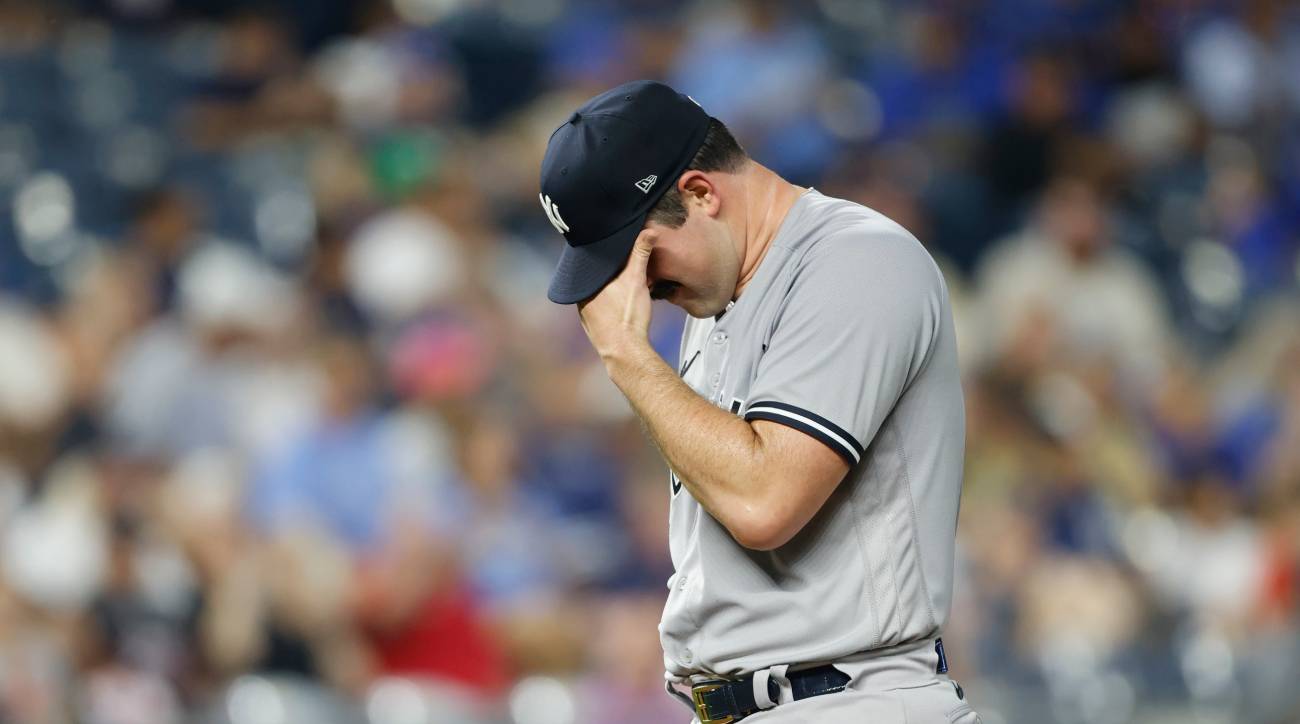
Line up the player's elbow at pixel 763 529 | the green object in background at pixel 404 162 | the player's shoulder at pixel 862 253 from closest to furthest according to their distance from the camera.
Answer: the player's elbow at pixel 763 529 < the player's shoulder at pixel 862 253 < the green object in background at pixel 404 162

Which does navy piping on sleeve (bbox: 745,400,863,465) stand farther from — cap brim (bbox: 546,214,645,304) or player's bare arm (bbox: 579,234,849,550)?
cap brim (bbox: 546,214,645,304)

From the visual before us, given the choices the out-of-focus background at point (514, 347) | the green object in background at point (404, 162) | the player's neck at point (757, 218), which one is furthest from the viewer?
the green object in background at point (404, 162)

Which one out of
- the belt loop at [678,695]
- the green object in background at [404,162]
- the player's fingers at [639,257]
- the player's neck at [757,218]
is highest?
the green object in background at [404,162]

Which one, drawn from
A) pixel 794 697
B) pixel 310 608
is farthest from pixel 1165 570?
pixel 794 697

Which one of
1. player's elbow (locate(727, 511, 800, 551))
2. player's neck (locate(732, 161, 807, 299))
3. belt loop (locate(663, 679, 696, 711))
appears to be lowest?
belt loop (locate(663, 679, 696, 711))

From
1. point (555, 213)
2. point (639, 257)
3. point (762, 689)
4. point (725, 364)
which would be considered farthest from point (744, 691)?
point (555, 213)

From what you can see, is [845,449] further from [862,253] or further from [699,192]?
[699,192]

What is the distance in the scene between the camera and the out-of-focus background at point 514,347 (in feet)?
18.0

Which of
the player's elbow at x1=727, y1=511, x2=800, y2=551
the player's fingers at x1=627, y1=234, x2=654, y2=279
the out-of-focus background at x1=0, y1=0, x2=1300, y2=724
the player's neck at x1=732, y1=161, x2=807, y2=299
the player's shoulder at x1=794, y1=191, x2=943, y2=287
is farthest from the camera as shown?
the out-of-focus background at x1=0, y1=0, x2=1300, y2=724

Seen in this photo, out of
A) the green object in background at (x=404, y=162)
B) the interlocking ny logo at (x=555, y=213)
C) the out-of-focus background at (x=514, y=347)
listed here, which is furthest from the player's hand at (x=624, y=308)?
the green object in background at (x=404, y=162)

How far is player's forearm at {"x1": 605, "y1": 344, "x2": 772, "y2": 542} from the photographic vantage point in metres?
2.26

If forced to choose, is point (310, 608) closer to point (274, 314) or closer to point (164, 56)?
point (274, 314)

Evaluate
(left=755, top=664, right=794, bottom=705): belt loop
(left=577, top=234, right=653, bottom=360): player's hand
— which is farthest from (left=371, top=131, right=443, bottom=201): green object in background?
(left=755, top=664, right=794, bottom=705): belt loop

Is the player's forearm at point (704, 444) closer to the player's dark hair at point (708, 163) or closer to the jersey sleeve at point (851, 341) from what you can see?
the jersey sleeve at point (851, 341)
